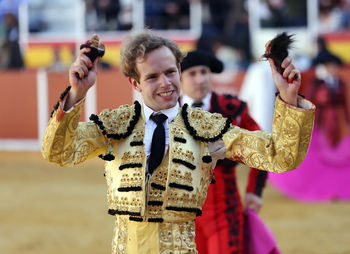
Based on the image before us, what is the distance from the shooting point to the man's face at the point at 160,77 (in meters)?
1.92

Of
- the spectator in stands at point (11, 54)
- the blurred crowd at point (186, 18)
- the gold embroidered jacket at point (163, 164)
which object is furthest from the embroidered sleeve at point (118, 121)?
the spectator in stands at point (11, 54)

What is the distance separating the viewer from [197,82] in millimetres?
3086

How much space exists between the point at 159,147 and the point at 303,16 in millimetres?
11985

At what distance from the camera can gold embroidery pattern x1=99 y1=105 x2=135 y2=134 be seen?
1.97m

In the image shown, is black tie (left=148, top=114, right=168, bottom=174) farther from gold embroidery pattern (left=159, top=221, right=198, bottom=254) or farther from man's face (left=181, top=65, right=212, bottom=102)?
man's face (left=181, top=65, right=212, bottom=102)

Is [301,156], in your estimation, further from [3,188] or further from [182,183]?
[3,188]

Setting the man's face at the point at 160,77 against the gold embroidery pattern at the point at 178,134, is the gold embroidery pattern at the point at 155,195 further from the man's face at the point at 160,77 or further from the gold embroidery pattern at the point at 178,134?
the man's face at the point at 160,77

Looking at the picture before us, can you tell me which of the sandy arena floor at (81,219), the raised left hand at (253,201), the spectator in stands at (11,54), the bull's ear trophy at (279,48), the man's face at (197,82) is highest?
the spectator in stands at (11,54)

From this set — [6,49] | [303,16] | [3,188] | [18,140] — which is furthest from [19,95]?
[303,16]

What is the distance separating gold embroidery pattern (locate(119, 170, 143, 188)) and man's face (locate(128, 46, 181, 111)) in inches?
10.7

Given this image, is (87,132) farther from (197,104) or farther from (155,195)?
(197,104)

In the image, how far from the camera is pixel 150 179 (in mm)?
1934

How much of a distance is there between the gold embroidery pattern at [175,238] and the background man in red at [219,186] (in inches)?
29.2

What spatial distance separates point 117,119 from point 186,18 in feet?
40.5
